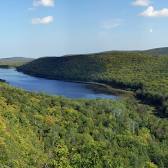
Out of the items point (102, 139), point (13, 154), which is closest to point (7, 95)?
point (102, 139)

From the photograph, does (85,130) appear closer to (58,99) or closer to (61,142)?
(61,142)

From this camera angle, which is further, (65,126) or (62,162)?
(65,126)

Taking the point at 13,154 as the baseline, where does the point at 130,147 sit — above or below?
below

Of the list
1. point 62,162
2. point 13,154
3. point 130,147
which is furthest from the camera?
point 130,147

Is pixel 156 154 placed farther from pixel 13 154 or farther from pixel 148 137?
pixel 13 154

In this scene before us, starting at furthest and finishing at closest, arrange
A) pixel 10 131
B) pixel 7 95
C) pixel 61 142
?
pixel 7 95 → pixel 61 142 → pixel 10 131

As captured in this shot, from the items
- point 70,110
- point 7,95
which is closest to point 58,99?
point 70,110
